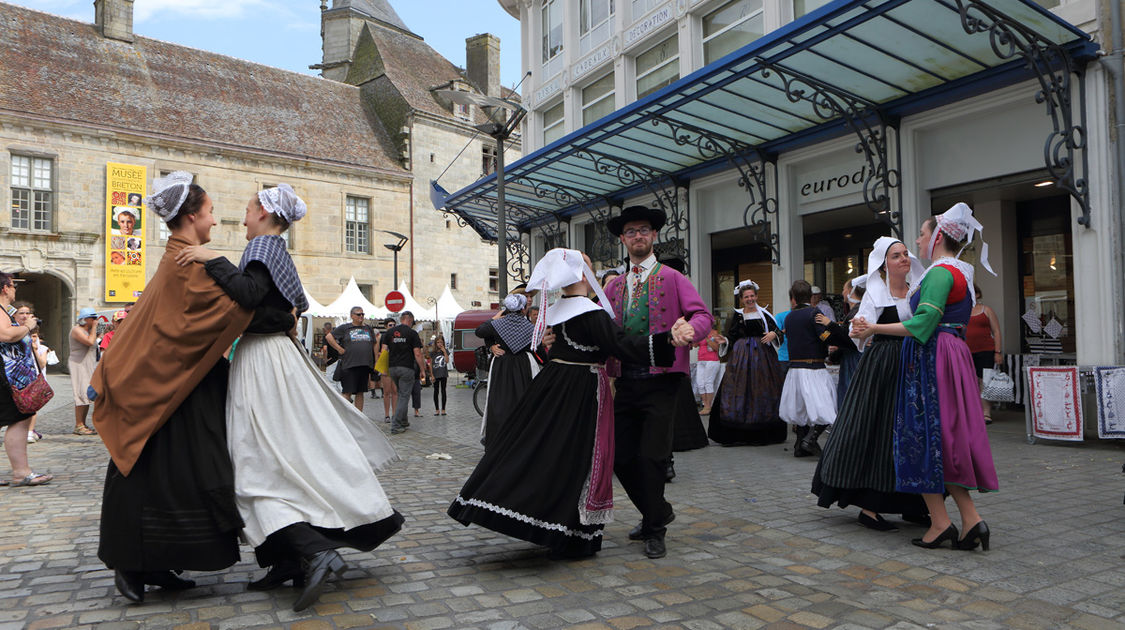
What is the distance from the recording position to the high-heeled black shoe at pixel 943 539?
418 centimetres

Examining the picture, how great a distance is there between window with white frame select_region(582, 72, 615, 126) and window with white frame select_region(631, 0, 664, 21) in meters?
1.45

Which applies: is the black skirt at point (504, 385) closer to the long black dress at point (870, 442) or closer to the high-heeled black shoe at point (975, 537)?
the long black dress at point (870, 442)

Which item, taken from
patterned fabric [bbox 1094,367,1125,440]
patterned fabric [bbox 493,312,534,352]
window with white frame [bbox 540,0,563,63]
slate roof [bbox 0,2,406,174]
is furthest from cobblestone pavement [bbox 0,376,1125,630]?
slate roof [bbox 0,2,406,174]

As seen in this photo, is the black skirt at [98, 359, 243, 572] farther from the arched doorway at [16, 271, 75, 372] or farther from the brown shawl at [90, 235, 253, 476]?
the arched doorway at [16, 271, 75, 372]

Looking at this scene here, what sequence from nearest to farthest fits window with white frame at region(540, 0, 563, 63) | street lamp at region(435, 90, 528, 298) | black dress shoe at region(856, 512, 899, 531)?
black dress shoe at region(856, 512, 899, 531) → street lamp at region(435, 90, 528, 298) → window with white frame at region(540, 0, 563, 63)

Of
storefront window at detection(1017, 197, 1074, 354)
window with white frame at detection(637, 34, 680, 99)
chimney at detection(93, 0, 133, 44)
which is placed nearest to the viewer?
storefront window at detection(1017, 197, 1074, 354)

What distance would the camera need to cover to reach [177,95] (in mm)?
30734

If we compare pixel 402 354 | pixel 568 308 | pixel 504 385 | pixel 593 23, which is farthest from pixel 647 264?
pixel 593 23

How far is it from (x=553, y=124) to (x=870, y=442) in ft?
54.2

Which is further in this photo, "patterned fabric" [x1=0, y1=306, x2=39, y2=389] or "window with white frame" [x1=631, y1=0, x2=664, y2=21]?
"window with white frame" [x1=631, y1=0, x2=664, y2=21]

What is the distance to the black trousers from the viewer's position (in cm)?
419

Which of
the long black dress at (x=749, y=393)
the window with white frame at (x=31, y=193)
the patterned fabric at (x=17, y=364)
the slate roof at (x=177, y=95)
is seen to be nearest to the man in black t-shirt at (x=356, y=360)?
the patterned fabric at (x=17, y=364)

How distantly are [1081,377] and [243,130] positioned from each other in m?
30.9

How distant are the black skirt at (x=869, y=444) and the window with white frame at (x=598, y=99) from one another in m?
13.3
